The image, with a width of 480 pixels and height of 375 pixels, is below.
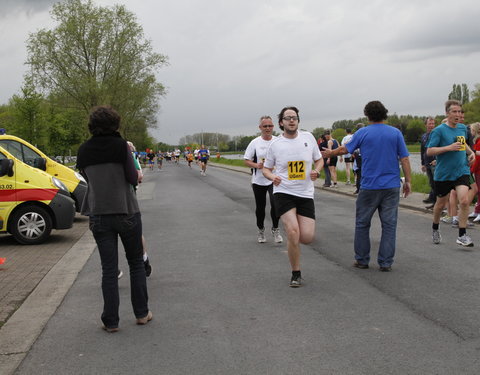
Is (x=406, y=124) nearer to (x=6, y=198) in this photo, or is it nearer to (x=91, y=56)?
(x=91, y=56)

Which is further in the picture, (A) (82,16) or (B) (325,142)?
(A) (82,16)

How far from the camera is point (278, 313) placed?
4.92m

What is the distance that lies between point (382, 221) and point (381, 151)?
2.66 ft

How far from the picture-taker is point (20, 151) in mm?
10922

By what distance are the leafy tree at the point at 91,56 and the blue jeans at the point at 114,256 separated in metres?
41.8

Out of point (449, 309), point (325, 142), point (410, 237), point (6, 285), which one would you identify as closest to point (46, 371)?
point (6, 285)

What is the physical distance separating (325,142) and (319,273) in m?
13.5

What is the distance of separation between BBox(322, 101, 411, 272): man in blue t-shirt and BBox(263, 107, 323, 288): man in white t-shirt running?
0.59 meters

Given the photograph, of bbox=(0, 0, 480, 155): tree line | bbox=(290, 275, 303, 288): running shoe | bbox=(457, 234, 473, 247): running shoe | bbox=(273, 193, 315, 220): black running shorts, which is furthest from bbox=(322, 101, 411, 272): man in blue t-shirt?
bbox=(0, 0, 480, 155): tree line

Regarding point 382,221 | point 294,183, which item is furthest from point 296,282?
point 382,221

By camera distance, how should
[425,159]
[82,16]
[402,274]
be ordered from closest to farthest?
1. [402,274]
2. [425,159]
3. [82,16]

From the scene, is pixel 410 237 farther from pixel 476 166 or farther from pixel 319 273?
pixel 319 273

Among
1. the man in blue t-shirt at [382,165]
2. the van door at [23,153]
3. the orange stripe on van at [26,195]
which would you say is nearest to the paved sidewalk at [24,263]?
the orange stripe on van at [26,195]

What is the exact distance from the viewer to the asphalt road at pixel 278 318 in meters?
3.81
